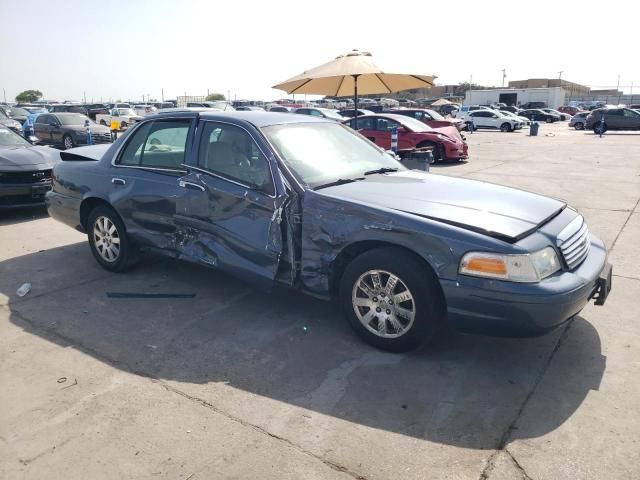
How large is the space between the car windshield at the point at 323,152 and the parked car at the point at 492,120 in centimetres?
3121

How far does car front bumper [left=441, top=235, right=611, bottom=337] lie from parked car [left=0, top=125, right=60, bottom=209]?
6976mm

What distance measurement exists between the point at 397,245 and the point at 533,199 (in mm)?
1356

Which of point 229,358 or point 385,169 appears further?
point 385,169

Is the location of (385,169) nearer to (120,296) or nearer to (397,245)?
(397,245)

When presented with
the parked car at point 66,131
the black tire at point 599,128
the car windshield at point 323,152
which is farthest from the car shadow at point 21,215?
the black tire at point 599,128

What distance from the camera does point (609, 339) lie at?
3.86m

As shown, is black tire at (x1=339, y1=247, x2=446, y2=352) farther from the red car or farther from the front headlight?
the red car

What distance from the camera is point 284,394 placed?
3229mm

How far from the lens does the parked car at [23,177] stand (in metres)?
7.68

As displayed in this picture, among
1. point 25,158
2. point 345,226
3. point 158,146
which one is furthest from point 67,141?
point 345,226

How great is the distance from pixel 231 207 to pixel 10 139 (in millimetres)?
6848

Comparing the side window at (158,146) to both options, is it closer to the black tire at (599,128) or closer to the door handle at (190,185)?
the door handle at (190,185)

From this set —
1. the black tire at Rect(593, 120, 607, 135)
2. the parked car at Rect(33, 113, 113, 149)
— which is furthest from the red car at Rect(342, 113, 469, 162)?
the black tire at Rect(593, 120, 607, 135)

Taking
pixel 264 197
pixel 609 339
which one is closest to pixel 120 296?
pixel 264 197
